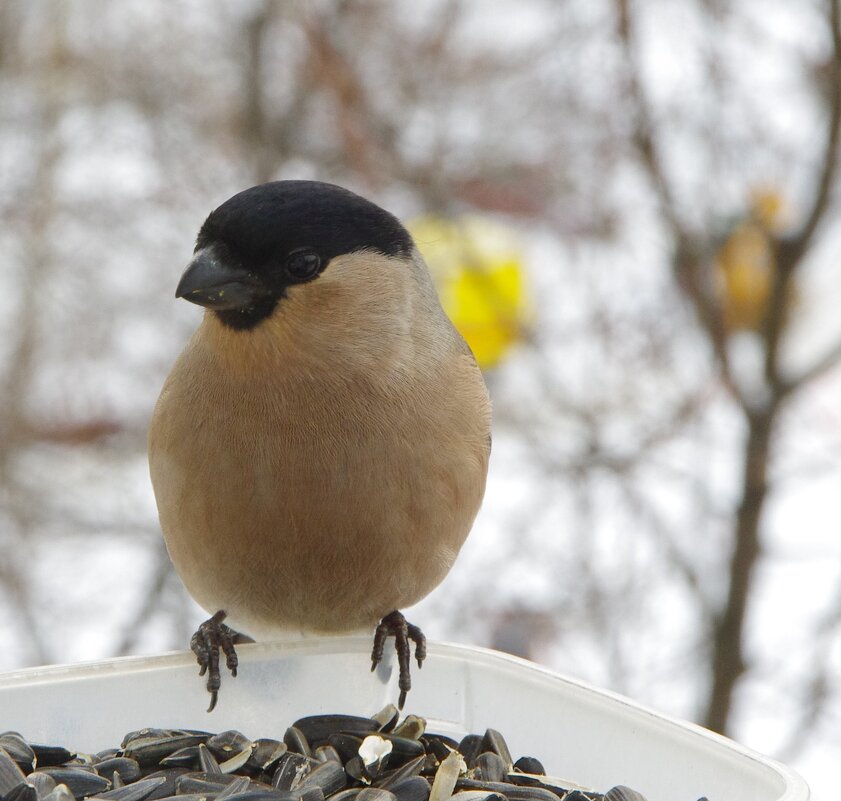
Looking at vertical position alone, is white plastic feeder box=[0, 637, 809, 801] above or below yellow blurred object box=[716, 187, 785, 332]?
below

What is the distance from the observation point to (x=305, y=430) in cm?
207

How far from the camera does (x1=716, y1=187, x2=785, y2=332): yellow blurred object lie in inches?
125

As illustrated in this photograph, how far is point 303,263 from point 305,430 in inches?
10.6

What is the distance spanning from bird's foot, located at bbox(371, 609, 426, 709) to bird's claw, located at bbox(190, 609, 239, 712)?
23 cm

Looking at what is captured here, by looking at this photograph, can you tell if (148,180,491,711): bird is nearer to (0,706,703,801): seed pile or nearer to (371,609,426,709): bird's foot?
(371,609,426,709): bird's foot

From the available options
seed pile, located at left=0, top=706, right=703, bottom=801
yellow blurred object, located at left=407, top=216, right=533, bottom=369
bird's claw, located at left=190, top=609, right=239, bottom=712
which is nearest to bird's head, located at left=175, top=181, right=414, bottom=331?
bird's claw, located at left=190, top=609, right=239, bottom=712

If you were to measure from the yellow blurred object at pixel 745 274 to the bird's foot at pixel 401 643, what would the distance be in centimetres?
134

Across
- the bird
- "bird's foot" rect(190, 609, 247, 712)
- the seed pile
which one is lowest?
the seed pile

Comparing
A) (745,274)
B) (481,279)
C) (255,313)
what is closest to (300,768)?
(255,313)

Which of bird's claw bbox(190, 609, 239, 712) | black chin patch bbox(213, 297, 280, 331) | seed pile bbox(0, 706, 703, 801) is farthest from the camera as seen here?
black chin patch bbox(213, 297, 280, 331)

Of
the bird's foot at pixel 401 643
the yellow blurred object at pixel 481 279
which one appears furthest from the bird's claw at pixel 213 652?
the yellow blurred object at pixel 481 279

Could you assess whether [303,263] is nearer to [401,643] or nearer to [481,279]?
[401,643]

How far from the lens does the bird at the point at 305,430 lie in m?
2.04

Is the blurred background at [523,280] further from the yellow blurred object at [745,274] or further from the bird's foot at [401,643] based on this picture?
the bird's foot at [401,643]
